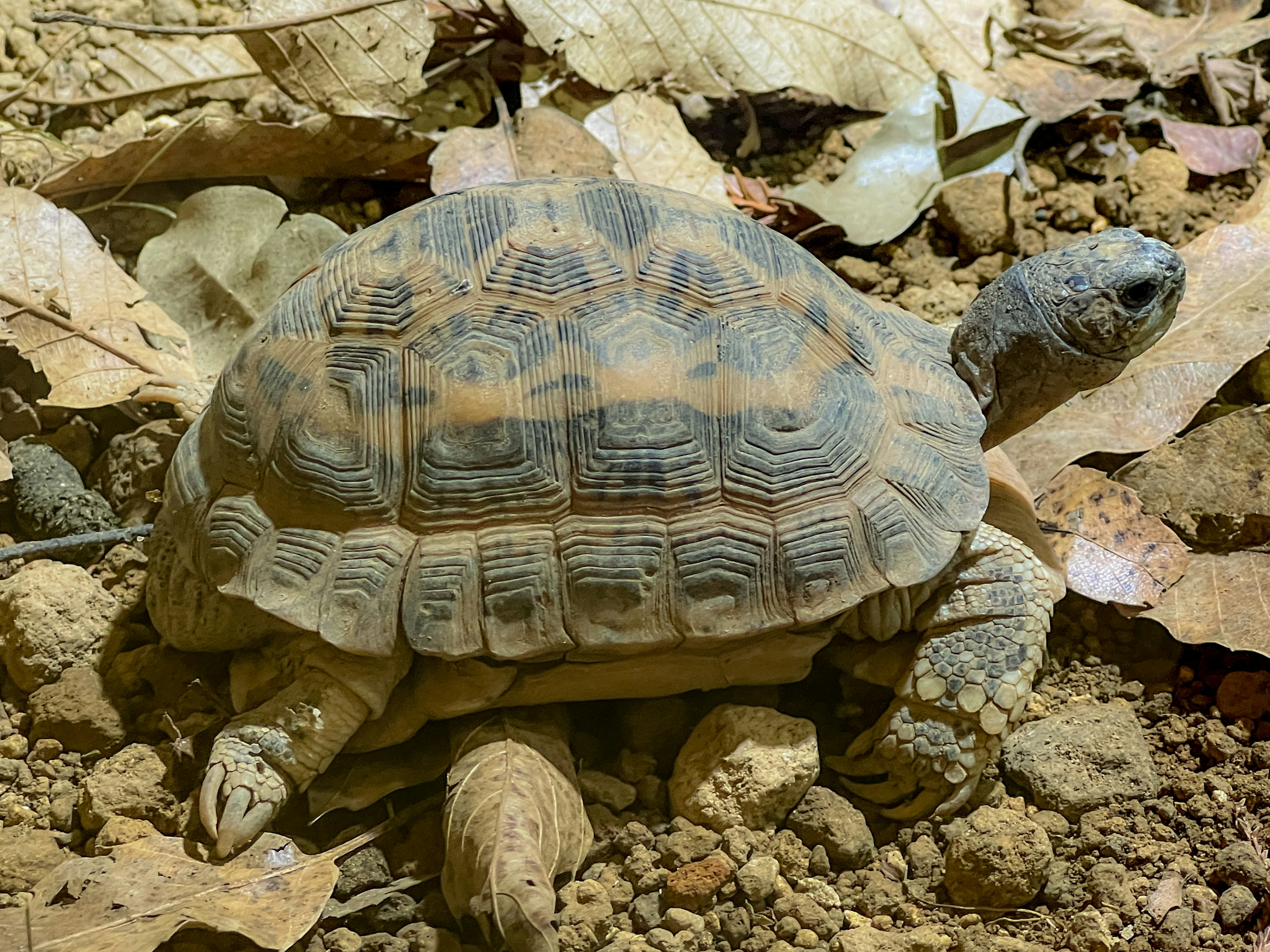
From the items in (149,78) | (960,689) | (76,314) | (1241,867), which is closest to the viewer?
(1241,867)

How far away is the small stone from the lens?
2.20 meters

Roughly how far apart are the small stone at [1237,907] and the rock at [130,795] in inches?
88.4

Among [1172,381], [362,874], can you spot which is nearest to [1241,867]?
[1172,381]

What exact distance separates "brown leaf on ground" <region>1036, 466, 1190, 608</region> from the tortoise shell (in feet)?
1.61

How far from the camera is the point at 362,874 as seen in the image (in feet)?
7.62

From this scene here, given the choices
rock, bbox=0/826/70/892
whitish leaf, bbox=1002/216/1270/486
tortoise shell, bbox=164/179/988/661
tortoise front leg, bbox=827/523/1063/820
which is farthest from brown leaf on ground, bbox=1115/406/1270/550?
rock, bbox=0/826/70/892

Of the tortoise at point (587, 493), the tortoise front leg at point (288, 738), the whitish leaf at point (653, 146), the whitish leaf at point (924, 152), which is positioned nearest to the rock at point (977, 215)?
the whitish leaf at point (924, 152)

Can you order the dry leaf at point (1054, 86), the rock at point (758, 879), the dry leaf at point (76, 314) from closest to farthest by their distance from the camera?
1. the rock at point (758, 879)
2. the dry leaf at point (76, 314)
3. the dry leaf at point (1054, 86)

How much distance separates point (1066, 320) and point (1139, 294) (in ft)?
0.57

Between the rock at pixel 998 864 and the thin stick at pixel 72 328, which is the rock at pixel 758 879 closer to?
the rock at pixel 998 864

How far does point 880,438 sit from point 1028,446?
0.87 metres

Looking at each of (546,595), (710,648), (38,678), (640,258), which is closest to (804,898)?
(710,648)

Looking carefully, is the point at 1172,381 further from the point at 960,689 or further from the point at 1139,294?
the point at 960,689

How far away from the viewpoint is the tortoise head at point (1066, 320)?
2.59m
